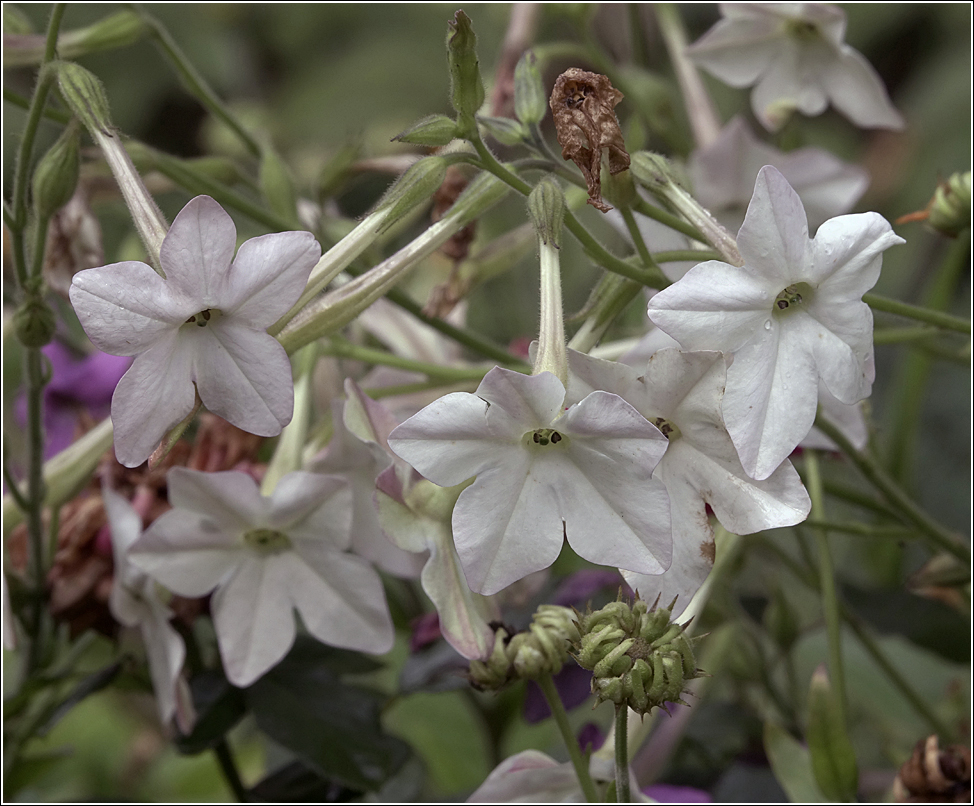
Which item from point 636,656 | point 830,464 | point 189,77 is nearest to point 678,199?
point 636,656

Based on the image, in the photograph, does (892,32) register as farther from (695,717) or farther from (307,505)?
(307,505)

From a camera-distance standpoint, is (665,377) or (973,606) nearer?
(665,377)

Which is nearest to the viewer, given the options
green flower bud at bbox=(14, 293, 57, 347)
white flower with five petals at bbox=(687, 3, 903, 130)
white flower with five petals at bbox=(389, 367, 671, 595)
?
white flower with five petals at bbox=(389, 367, 671, 595)

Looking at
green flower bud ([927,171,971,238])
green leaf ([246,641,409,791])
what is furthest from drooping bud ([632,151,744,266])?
green leaf ([246,641,409,791])

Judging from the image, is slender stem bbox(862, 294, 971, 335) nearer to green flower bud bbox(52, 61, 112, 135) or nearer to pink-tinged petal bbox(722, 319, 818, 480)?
pink-tinged petal bbox(722, 319, 818, 480)

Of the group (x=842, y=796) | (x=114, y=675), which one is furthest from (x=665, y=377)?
(x=114, y=675)

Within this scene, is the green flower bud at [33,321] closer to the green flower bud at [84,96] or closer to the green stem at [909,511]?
the green flower bud at [84,96]

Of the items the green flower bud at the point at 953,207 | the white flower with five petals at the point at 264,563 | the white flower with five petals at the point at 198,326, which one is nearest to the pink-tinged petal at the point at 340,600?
the white flower with five petals at the point at 264,563
